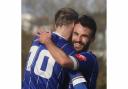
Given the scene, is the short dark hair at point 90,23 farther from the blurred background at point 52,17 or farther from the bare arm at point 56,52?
the bare arm at point 56,52

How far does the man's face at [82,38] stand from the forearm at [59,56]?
88mm

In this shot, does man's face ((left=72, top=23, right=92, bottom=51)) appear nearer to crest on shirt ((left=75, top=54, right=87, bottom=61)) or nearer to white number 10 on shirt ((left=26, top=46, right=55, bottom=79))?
crest on shirt ((left=75, top=54, right=87, bottom=61))

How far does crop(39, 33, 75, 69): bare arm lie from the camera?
2.10 meters

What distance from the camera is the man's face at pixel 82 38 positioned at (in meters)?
2.13

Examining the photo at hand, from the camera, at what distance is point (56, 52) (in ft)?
6.96

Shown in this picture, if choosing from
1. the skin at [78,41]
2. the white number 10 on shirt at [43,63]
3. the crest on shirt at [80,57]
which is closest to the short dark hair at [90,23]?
the skin at [78,41]

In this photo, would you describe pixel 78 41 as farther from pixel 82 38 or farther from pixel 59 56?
pixel 59 56

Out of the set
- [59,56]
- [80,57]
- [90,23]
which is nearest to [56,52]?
[59,56]

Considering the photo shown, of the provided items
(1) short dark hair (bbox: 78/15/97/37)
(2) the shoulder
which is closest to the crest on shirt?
(2) the shoulder
